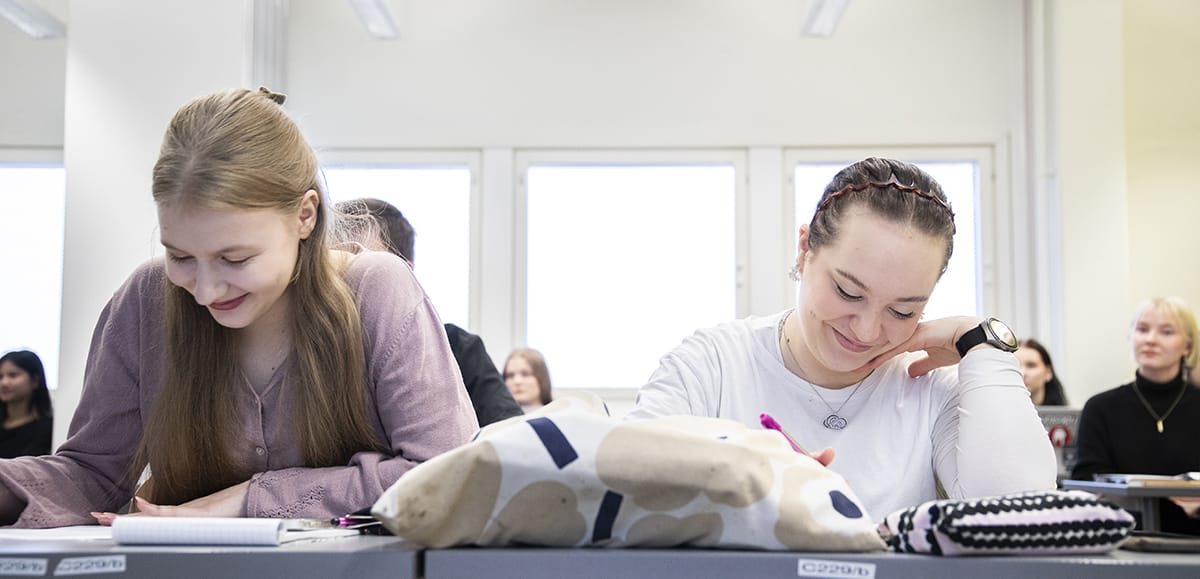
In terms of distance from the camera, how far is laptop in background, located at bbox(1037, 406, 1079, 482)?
517 centimetres

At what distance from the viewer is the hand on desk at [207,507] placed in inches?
48.3

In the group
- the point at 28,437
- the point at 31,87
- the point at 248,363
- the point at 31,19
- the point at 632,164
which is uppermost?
the point at 31,19

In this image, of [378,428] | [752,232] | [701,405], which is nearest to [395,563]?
[378,428]

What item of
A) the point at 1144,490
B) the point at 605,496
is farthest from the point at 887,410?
the point at 1144,490

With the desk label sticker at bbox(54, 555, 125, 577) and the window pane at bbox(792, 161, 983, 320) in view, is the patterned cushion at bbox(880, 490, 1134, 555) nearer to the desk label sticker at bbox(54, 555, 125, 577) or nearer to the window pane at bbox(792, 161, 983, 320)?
the desk label sticker at bbox(54, 555, 125, 577)

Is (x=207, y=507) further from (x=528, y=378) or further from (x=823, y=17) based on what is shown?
(x=823, y=17)

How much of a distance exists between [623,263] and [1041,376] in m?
2.27

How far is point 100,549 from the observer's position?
754mm

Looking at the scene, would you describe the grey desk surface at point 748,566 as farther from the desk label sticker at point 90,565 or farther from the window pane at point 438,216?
the window pane at point 438,216

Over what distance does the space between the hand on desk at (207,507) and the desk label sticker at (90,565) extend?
1.64ft

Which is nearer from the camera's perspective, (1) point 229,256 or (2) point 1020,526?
(2) point 1020,526

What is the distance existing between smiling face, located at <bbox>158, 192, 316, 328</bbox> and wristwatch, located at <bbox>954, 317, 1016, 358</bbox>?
84 centimetres

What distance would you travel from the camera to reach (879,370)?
153 cm

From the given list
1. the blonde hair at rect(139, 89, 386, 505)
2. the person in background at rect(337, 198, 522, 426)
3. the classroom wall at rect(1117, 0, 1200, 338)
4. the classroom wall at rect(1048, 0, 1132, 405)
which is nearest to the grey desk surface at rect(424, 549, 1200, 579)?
the blonde hair at rect(139, 89, 386, 505)
